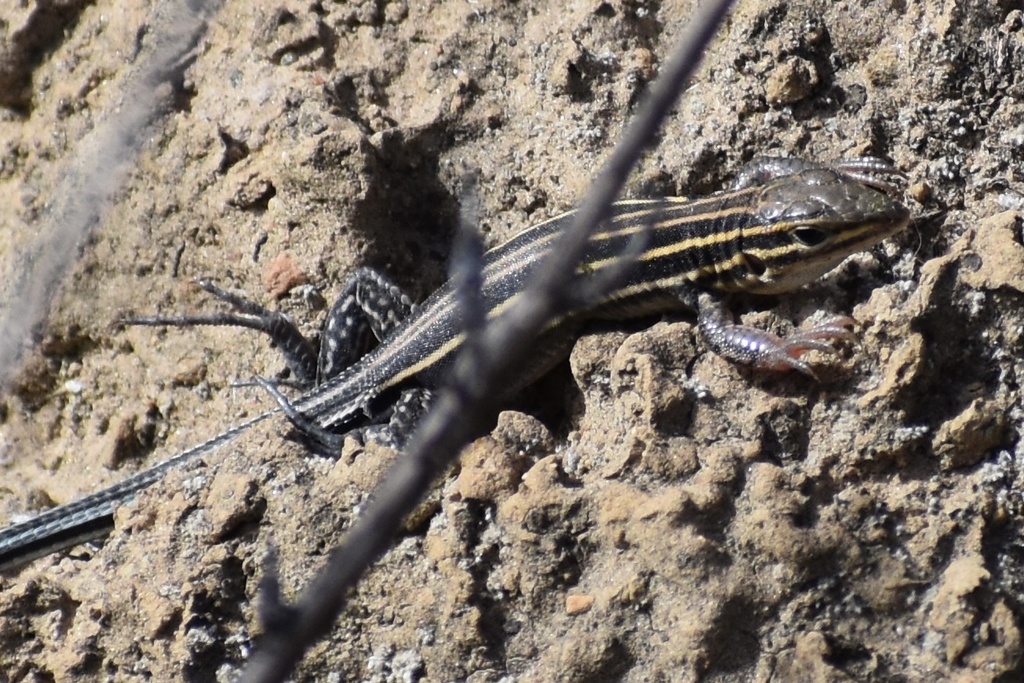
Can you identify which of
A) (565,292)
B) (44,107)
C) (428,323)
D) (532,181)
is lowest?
(565,292)

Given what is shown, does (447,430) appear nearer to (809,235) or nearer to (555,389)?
(809,235)

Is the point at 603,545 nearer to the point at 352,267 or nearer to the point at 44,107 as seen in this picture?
the point at 352,267

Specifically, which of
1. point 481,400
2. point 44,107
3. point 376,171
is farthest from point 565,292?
point 44,107

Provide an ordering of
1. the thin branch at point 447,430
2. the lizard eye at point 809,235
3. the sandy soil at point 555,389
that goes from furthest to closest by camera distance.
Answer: the lizard eye at point 809,235 → the sandy soil at point 555,389 → the thin branch at point 447,430

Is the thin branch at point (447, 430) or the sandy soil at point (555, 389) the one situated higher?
the sandy soil at point (555, 389)

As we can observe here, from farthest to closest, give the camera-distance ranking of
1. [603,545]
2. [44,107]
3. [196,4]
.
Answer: [44,107], [603,545], [196,4]

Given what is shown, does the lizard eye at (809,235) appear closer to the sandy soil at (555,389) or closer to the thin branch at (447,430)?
the sandy soil at (555,389)

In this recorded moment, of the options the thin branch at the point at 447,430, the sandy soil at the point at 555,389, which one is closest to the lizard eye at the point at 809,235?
the sandy soil at the point at 555,389
